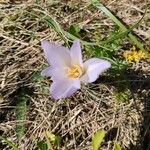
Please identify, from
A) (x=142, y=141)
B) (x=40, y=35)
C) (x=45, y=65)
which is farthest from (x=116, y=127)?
(x=40, y=35)

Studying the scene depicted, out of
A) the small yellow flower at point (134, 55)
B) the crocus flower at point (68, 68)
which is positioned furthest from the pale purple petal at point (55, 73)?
the small yellow flower at point (134, 55)

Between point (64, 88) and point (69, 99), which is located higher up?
point (64, 88)

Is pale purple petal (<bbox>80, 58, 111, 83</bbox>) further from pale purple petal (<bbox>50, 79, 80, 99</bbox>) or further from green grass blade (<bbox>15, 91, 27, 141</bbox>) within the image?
green grass blade (<bbox>15, 91, 27, 141</bbox>)

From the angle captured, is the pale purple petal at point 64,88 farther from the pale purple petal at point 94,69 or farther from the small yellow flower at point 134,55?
the small yellow flower at point 134,55

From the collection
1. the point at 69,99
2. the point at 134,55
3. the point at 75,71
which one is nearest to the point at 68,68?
the point at 75,71

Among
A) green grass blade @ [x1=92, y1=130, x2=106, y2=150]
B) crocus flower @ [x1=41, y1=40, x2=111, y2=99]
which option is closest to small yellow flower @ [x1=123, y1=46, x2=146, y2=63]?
crocus flower @ [x1=41, y1=40, x2=111, y2=99]

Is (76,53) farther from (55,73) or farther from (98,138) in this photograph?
(98,138)

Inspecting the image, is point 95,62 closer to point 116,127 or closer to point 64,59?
point 64,59
